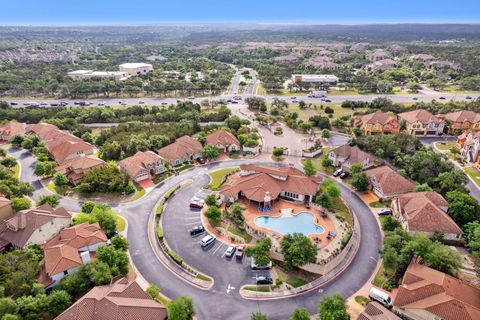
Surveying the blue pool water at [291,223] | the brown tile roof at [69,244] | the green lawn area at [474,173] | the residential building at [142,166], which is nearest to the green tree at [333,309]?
the blue pool water at [291,223]

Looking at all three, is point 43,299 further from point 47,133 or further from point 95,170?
point 47,133

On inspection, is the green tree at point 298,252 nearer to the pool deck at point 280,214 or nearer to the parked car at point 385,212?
the pool deck at point 280,214

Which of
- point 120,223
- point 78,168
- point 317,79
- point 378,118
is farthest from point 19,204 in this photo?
point 317,79

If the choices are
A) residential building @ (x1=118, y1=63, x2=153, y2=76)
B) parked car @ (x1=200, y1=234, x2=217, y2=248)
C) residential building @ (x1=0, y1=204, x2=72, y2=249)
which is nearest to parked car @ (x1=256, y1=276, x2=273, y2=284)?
parked car @ (x1=200, y1=234, x2=217, y2=248)

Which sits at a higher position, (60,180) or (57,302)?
(60,180)

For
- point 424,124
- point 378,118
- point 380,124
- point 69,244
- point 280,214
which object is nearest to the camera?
point 69,244

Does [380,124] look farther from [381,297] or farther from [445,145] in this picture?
[381,297]
